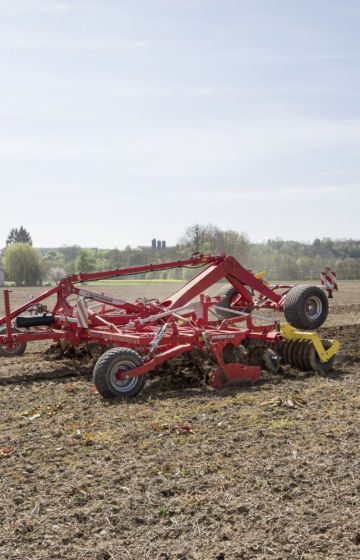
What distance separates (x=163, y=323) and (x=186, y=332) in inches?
53.1

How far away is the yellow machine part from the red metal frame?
0.87 feet

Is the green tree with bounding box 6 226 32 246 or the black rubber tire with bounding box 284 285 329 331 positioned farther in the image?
the green tree with bounding box 6 226 32 246

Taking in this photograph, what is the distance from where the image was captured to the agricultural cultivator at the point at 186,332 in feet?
29.1

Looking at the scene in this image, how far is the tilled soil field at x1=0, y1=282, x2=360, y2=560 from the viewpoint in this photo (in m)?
4.24

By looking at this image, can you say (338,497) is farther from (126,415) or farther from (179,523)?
(126,415)

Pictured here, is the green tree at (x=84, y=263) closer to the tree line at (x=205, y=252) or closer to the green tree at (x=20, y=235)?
the tree line at (x=205, y=252)

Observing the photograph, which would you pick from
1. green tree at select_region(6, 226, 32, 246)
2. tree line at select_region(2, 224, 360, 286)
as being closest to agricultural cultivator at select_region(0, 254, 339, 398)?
tree line at select_region(2, 224, 360, 286)

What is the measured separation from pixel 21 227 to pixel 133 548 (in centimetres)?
13654

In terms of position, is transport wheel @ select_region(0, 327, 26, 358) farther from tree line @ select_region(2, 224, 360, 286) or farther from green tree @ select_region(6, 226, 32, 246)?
green tree @ select_region(6, 226, 32, 246)

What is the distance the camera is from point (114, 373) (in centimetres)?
849

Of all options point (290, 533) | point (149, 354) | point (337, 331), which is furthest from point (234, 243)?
point (290, 533)

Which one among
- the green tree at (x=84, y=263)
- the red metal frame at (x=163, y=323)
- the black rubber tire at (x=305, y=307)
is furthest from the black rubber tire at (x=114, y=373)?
the green tree at (x=84, y=263)

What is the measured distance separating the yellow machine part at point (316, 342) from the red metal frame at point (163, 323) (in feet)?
0.87

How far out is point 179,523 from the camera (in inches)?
177
